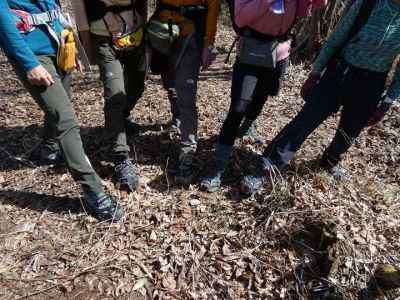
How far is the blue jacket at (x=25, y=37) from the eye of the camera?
8.90 ft

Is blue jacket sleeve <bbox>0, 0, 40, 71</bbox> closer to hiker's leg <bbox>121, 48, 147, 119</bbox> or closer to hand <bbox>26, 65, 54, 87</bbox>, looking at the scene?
hand <bbox>26, 65, 54, 87</bbox>

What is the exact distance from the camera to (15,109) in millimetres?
5562

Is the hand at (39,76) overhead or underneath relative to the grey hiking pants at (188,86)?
overhead

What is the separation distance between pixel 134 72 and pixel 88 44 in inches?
23.7

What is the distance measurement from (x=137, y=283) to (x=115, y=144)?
1441 millimetres

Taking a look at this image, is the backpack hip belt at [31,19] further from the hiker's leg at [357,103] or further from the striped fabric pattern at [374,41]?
the hiker's leg at [357,103]

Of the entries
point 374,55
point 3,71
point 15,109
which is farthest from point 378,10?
point 3,71

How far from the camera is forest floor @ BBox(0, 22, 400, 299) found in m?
3.07

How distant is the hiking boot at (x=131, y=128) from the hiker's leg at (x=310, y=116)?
1889mm

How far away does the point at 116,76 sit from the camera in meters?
3.58

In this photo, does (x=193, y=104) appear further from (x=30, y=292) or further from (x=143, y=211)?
(x=30, y=292)

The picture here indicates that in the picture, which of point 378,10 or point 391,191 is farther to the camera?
point 391,191

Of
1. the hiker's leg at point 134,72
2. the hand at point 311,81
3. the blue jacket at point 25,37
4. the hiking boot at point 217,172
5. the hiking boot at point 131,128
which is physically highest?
the blue jacket at point 25,37

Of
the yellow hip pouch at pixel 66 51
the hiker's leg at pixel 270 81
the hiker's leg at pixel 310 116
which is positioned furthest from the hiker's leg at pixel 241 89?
the yellow hip pouch at pixel 66 51
